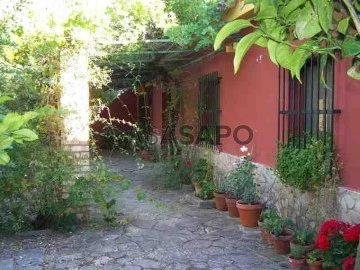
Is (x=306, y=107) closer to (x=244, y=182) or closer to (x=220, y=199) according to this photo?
(x=244, y=182)

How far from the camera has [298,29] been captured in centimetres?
120

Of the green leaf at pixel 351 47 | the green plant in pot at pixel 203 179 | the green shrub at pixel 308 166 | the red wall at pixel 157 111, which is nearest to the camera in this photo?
the green leaf at pixel 351 47

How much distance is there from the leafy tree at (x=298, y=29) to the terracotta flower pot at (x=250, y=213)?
15.3 feet

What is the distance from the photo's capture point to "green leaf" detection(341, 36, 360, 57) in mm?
1155

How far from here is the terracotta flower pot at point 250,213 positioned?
585 cm

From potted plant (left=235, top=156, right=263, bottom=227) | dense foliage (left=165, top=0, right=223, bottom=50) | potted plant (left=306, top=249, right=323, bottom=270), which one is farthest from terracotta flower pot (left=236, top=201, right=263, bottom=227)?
dense foliage (left=165, top=0, right=223, bottom=50)

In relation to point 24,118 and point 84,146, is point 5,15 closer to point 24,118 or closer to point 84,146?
point 84,146

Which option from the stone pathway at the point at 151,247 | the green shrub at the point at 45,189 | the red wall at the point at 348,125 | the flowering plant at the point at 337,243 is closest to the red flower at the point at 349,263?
the flowering plant at the point at 337,243

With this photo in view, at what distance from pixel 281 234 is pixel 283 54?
379 centimetres

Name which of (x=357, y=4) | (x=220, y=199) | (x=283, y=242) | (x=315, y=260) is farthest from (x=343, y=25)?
(x=220, y=199)

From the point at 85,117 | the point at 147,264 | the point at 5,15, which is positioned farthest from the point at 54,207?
the point at 5,15

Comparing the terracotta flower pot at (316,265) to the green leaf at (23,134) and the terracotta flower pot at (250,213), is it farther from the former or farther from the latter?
the green leaf at (23,134)

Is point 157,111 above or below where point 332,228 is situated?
above

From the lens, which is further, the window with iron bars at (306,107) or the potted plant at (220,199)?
the potted plant at (220,199)
